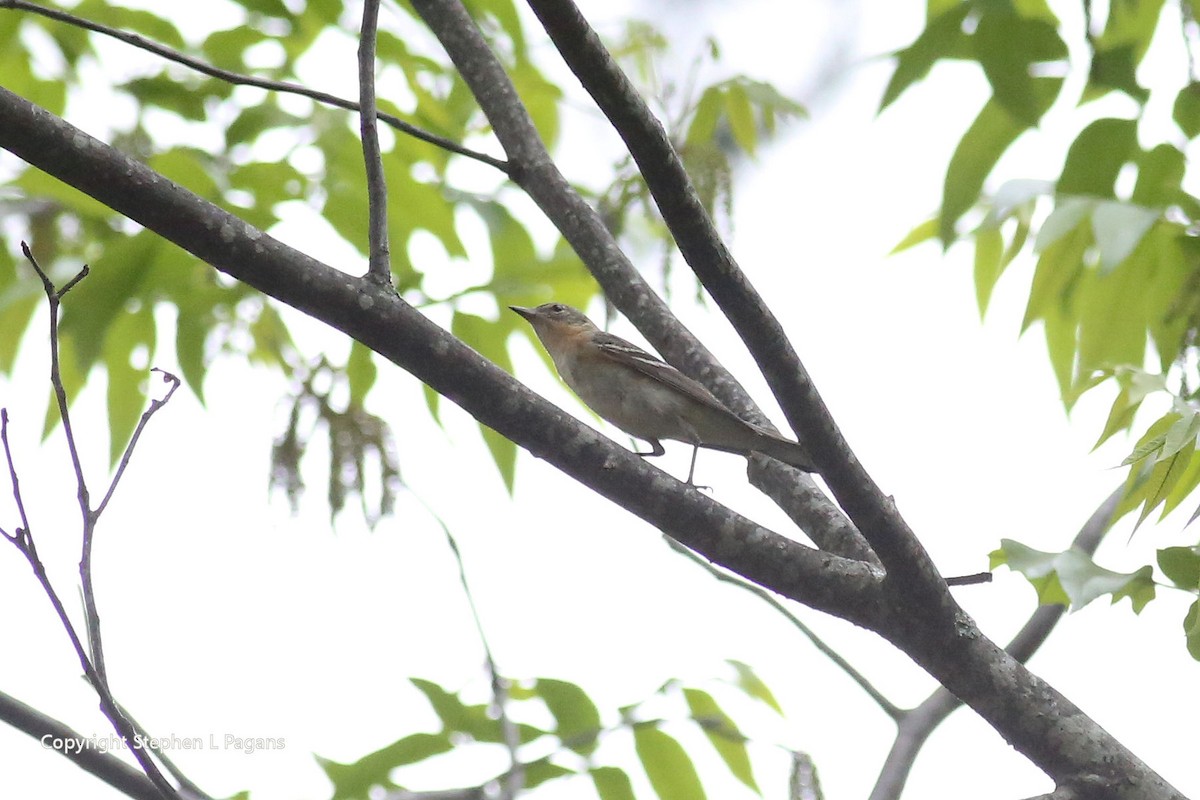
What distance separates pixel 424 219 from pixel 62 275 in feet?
5.66

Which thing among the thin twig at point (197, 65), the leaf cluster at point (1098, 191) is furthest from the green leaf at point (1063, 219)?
the thin twig at point (197, 65)

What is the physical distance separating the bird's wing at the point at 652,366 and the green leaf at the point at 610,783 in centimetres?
186

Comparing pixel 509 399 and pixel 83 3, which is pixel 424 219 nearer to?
pixel 83 3

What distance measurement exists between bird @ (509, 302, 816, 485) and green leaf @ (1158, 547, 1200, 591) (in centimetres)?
256

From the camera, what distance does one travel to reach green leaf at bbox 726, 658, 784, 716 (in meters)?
4.50

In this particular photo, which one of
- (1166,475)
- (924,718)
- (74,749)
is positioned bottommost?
(74,749)

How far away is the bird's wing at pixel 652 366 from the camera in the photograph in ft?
17.9

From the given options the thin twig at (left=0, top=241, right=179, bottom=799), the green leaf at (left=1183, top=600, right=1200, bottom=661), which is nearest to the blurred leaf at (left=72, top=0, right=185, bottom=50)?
the thin twig at (left=0, top=241, right=179, bottom=799)

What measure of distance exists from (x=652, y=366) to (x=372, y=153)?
2818 mm

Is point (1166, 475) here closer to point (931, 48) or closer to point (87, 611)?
point (931, 48)

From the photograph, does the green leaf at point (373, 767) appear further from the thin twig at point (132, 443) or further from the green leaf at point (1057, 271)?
the green leaf at point (1057, 271)

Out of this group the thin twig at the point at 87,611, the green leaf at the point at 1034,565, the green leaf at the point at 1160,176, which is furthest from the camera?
the green leaf at the point at 1160,176

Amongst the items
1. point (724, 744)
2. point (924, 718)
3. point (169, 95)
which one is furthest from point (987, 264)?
point (169, 95)

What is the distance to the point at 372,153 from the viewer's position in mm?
3807
